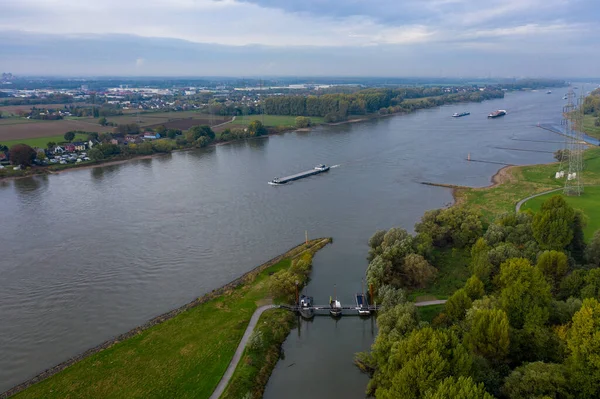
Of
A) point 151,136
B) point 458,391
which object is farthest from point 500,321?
point 151,136

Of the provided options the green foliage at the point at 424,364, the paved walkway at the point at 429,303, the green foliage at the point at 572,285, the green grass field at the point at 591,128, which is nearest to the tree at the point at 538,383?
the green foliage at the point at 424,364

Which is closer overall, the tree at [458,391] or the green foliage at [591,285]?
the tree at [458,391]

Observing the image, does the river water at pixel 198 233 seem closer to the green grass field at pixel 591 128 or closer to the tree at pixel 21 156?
the tree at pixel 21 156

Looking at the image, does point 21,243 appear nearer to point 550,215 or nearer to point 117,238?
point 117,238

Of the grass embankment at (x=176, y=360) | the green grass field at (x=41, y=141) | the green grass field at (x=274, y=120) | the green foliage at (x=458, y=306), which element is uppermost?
the green grass field at (x=274, y=120)

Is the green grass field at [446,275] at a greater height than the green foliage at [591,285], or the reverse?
the green foliage at [591,285]

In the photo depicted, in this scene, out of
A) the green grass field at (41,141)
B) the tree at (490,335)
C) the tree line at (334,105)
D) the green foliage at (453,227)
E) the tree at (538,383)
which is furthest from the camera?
the tree line at (334,105)

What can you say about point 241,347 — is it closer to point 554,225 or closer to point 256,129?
point 554,225

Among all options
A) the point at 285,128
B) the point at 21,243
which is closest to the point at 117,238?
the point at 21,243
